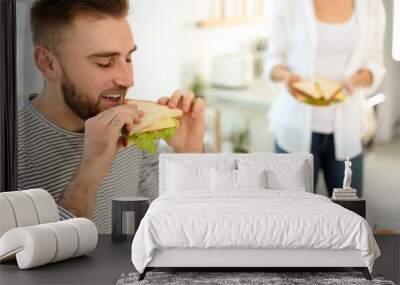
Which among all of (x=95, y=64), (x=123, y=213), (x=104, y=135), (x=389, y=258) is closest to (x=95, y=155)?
(x=104, y=135)

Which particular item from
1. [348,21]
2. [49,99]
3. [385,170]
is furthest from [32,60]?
[385,170]

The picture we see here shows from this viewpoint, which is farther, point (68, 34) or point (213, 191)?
point (68, 34)

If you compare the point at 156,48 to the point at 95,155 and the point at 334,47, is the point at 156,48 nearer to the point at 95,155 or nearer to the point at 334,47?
the point at 95,155

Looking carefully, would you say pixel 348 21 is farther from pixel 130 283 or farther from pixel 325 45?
pixel 130 283

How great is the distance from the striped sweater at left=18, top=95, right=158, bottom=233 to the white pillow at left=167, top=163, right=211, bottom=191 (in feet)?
2.32

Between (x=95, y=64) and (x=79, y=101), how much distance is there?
400 mm

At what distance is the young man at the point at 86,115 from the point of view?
8516mm

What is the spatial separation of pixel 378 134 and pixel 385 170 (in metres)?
0.36

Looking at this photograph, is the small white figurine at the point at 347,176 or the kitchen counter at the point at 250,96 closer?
the small white figurine at the point at 347,176

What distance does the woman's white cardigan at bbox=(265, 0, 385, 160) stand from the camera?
330 inches

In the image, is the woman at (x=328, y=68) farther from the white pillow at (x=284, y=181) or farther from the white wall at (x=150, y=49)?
the white wall at (x=150, y=49)

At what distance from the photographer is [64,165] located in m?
8.59

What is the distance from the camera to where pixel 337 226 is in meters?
6.06

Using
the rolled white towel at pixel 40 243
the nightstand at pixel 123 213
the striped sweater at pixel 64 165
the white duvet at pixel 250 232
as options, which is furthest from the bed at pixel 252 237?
the striped sweater at pixel 64 165
